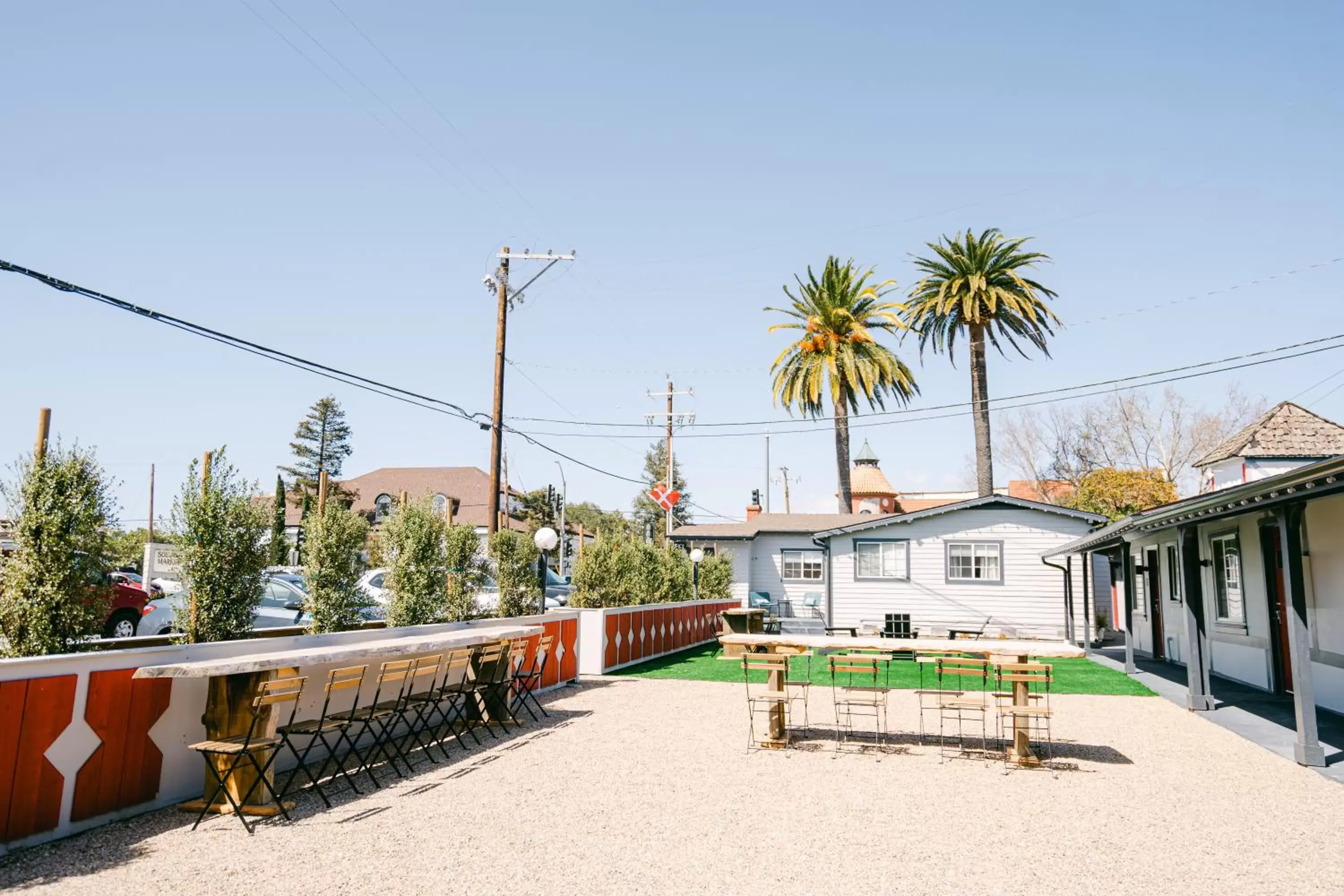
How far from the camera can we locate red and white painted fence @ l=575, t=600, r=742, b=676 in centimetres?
1552

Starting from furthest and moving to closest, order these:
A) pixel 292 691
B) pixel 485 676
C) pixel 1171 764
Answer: pixel 485 676, pixel 1171 764, pixel 292 691

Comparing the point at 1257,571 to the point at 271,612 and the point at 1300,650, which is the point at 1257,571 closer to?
the point at 1300,650

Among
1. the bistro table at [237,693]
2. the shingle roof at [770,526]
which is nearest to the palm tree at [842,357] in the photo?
the shingle roof at [770,526]

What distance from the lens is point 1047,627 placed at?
2312 cm

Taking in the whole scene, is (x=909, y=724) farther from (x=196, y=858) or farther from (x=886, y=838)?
(x=196, y=858)

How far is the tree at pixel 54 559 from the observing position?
6488mm

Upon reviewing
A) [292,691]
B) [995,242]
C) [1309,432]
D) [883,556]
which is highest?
[995,242]

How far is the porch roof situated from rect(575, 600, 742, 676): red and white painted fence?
Result: 864 centimetres

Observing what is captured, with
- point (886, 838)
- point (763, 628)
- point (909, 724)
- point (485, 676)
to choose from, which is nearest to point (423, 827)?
point (886, 838)

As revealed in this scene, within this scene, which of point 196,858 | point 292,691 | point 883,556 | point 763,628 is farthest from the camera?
point 883,556

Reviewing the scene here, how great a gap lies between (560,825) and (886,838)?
2.32 metres

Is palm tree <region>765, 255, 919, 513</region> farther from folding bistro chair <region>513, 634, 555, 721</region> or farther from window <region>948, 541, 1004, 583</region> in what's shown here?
folding bistro chair <region>513, 634, 555, 721</region>

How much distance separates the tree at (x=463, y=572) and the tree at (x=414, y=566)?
266 millimetres

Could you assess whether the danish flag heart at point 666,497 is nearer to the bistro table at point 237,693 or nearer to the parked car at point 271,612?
the parked car at point 271,612
